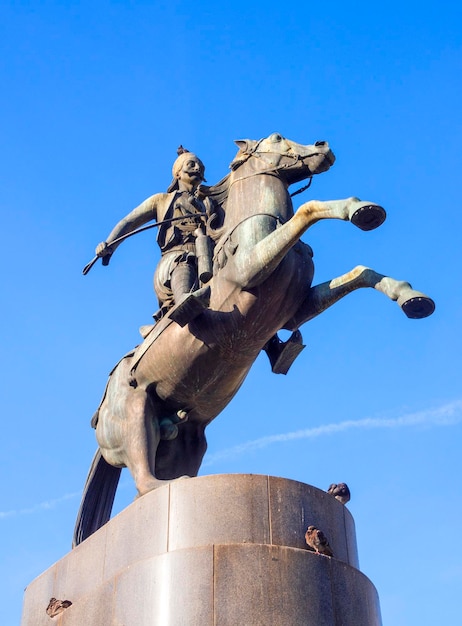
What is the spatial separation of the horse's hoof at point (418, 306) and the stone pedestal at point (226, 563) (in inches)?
95.6

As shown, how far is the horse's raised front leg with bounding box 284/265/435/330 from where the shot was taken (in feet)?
38.5

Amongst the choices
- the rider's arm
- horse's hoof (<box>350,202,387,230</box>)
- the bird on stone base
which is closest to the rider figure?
the rider's arm

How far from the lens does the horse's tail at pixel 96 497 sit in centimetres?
1421

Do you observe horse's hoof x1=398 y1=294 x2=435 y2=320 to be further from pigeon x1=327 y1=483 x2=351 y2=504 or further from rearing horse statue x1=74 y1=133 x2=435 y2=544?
pigeon x1=327 y1=483 x2=351 y2=504

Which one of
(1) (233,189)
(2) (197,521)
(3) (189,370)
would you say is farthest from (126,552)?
(1) (233,189)

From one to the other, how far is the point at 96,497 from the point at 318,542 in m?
4.91

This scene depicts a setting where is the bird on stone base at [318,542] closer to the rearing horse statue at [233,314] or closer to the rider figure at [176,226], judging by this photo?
the rearing horse statue at [233,314]

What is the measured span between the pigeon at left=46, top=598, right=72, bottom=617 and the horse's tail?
7.46 ft

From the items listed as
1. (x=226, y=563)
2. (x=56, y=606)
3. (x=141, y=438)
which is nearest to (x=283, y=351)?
(x=141, y=438)

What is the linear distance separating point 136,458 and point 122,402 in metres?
0.92

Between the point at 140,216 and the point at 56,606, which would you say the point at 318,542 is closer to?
the point at 56,606

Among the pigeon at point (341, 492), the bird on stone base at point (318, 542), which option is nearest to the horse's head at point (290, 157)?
the pigeon at point (341, 492)

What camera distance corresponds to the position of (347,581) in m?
10.3

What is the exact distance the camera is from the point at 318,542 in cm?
1038
